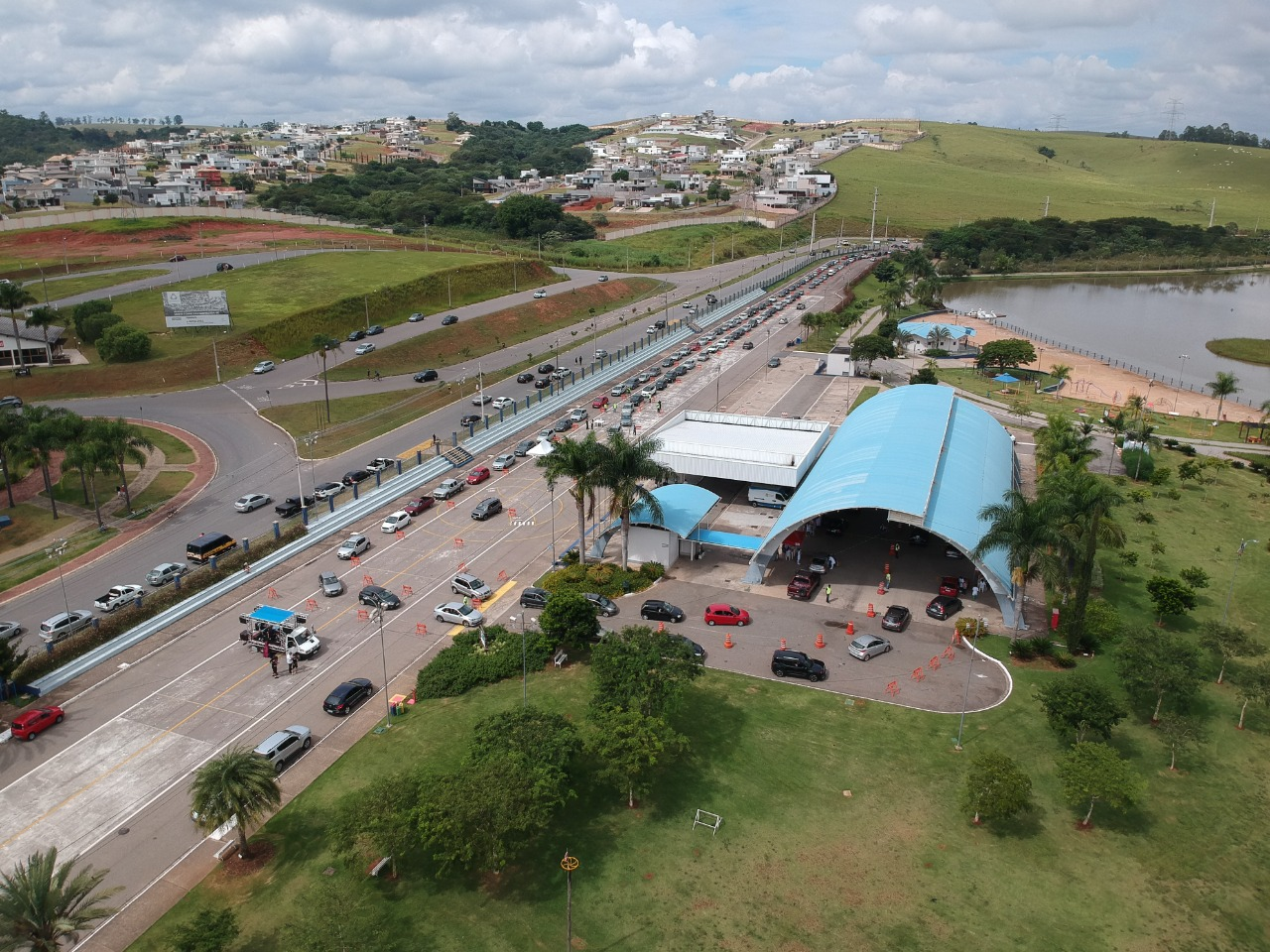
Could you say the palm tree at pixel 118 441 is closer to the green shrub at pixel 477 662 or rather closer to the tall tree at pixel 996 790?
the green shrub at pixel 477 662

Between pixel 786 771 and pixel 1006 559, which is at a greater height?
pixel 1006 559

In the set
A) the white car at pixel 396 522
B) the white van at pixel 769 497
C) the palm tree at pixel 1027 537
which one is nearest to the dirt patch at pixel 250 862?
the white car at pixel 396 522

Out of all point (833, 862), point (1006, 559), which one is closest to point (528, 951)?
point (833, 862)

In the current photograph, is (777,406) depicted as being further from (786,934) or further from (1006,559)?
(786,934)

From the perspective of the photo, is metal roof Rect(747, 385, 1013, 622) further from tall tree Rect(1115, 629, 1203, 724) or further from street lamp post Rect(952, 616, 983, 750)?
tall tree Rect(1115, 629, 1203, 724)

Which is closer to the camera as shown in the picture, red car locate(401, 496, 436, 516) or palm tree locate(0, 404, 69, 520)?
palm tree locate(0, 404, 69, 520)

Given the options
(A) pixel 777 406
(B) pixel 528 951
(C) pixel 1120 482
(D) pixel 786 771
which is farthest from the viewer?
(A) pixel 777 406

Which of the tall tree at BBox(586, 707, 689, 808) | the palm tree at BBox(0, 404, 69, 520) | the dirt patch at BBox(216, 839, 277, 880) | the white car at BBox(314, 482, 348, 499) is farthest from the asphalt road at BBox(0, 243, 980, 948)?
the tall tree at BBox(586, 707, 689, 808)
